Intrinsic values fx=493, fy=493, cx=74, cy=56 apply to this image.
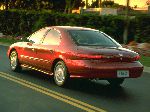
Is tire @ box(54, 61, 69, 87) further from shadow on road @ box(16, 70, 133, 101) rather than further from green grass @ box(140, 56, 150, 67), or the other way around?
green grass @ box(140, 56, 150, 67)

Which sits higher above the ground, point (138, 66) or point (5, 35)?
point (138, 66)

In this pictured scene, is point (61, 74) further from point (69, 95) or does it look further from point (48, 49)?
point (69, 95)

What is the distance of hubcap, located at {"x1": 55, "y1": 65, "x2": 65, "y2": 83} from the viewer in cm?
1185

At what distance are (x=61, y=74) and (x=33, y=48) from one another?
72.5 inches

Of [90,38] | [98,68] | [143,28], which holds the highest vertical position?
[90,38]

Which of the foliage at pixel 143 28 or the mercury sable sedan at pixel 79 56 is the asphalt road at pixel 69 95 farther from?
the foliage at pixel 143 28

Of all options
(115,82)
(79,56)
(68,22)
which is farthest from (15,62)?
(68,22)

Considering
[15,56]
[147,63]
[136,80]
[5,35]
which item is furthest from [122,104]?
[5,35]

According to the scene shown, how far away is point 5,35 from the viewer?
125ft

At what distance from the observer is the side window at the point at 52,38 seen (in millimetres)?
12505

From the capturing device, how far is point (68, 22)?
102 ft

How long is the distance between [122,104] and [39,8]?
41.1 meters

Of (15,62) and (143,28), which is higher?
(15,62)

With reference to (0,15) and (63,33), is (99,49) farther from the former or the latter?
(0,15)
